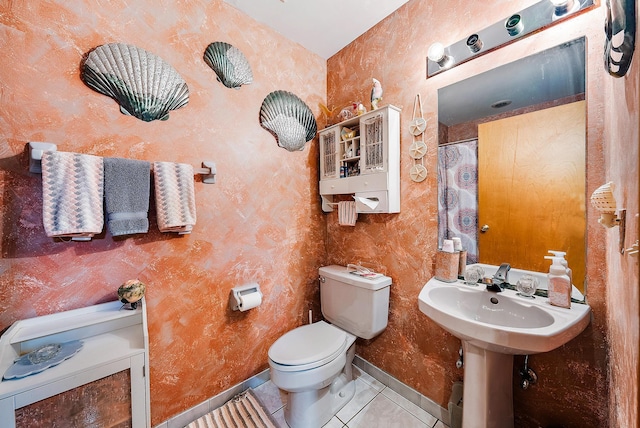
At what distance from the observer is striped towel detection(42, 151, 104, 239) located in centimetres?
93

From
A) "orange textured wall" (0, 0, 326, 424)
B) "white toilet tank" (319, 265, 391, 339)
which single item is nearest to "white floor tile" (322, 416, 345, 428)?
"white toilet tank" (319, 265, 391, 339)

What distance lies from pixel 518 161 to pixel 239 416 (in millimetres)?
2029

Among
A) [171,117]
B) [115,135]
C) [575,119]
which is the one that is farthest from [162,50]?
[575,119]

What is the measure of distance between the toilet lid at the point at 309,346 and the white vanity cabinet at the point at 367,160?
31.9 inches

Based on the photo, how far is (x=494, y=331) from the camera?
0.83 m

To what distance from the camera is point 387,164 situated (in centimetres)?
147

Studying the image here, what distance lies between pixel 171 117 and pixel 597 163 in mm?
1959

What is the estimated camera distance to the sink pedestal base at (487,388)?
39.6 inches

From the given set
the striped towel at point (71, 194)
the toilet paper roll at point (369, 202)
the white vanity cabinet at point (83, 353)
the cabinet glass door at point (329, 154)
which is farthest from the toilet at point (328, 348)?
the striped towel at point (71, 194)

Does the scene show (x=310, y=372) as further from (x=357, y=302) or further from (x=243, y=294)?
(x=243, y=294)

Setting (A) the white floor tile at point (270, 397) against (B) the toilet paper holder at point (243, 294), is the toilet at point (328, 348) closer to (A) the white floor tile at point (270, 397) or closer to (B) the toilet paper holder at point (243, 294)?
(A) the white floor tile at point (270, 397)

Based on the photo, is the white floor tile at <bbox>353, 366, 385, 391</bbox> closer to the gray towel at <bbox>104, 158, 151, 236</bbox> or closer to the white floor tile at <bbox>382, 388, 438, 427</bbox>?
the white floor tile at <bbox>382, 388, 438, 427</bbox>

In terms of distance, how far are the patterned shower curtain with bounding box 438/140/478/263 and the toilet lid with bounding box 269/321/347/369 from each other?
0.84 meters

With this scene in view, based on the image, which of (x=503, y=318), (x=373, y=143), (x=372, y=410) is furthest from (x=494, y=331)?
(x=373, y=143)
